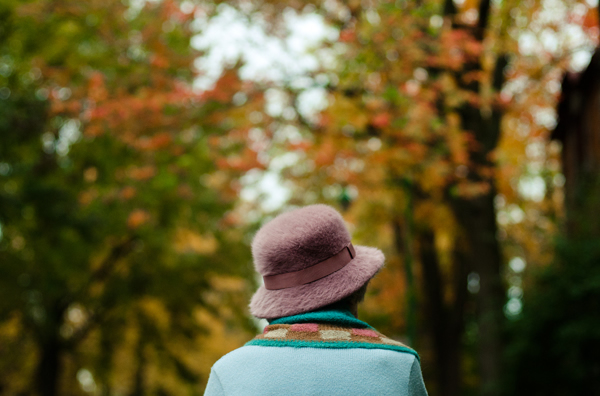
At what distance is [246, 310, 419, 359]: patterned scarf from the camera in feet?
6.34

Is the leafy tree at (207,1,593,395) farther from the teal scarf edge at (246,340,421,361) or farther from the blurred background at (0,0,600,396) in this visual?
the teal scarf edge at (246,340,421,361)

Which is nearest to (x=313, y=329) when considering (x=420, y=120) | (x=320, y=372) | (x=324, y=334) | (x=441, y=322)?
(x=324, y=334)

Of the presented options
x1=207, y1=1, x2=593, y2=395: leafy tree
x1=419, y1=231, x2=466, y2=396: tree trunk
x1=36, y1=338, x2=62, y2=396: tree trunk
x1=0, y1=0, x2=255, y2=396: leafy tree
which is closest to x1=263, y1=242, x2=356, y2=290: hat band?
x1=207, y1=1, x2=593, y2=395: leafy tree

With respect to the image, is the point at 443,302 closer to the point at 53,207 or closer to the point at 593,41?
the point at 593,41

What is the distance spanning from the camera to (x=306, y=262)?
2086 mm

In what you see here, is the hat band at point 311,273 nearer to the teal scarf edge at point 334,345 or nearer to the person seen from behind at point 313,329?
the person seen from behind at point 313,329

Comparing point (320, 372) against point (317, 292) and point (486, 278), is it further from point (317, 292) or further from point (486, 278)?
point (486, 278)

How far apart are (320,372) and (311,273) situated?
13.6 inches

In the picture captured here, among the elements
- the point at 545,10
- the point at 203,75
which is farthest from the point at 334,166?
the point at 545,10

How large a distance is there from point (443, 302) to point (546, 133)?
787 centimetres

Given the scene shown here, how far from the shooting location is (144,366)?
17.7 meters

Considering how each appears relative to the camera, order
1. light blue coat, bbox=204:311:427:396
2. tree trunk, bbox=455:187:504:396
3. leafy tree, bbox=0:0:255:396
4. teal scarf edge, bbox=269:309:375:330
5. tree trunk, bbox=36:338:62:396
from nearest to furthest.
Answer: light blue coat, bbox=204:311:427:396 < teal scarf edge, bbox=269:309:375:330 < leafy tree, bbox=0:0:255:396 < tree trunk, bbox=455:187:504:396 < tree trunk, bbox=36:338:62:396

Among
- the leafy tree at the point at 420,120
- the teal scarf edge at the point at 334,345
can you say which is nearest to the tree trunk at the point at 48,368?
the leafy tree at the point at 420,120

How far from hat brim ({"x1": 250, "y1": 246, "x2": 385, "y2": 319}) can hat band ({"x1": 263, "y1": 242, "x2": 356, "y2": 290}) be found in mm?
12
